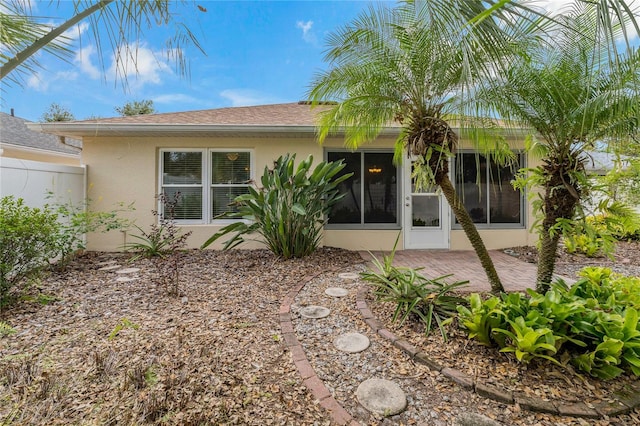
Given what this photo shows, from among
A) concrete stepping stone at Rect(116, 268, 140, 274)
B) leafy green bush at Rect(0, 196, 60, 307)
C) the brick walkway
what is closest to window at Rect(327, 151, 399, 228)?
the brick walkway

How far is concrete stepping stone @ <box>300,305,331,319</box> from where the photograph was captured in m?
3.25

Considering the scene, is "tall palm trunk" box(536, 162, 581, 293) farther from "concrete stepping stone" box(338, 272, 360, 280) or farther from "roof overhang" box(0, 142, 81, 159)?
"roof overhang" box(0, 142, 81, 159)

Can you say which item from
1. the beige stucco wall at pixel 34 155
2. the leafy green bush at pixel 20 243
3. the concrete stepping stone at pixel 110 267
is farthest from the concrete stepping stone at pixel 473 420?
the beige stucco wall at pixel 34 155

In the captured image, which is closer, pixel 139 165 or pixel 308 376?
pixel 308 376

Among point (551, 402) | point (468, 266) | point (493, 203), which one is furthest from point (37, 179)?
point (493, 203)

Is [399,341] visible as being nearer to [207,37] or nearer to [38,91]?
[207,37]

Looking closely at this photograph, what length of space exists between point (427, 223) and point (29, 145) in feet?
42.0

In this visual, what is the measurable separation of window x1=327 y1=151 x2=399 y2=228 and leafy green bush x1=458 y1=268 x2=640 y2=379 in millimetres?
4450

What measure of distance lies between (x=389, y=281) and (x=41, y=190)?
6288mm

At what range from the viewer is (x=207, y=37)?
1.94 m

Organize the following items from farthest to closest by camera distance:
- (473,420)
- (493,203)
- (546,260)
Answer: (493,203) → (546,260) → (473,420)

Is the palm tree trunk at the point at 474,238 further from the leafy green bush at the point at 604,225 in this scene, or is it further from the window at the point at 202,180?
the window at the point at 202,180

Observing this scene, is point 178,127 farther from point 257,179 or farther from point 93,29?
point 93,29

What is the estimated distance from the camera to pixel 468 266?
547 cm
